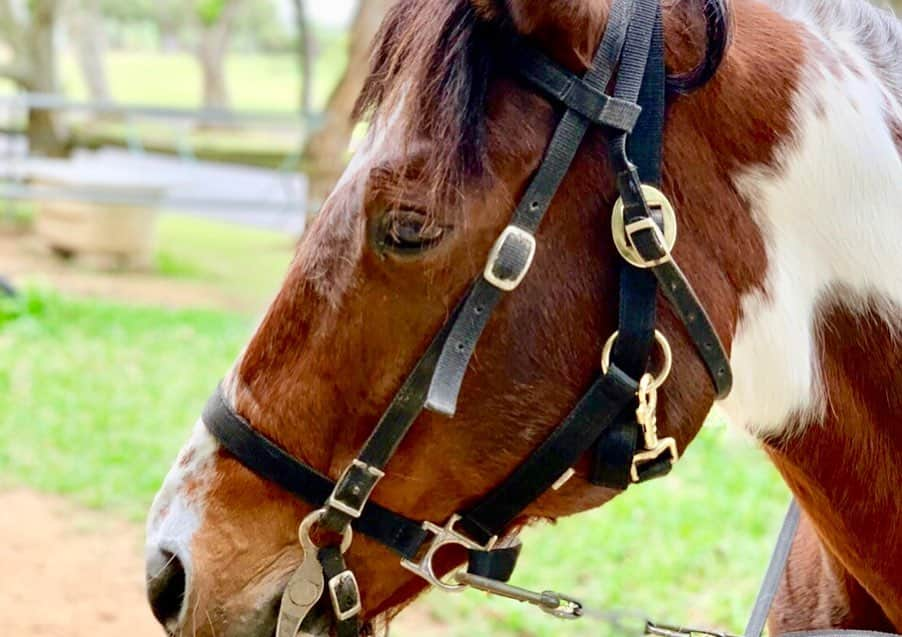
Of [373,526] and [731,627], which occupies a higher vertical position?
[373,526]

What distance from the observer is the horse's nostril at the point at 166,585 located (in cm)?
160

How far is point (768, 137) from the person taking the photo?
1.59 metres

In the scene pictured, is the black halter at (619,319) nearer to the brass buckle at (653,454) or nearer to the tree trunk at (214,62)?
the brass buckle at (653,454)

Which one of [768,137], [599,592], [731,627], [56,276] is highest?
[768,137]

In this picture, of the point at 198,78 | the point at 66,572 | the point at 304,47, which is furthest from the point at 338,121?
the point at 198,78

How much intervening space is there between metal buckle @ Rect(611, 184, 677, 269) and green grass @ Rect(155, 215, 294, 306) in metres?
8.41

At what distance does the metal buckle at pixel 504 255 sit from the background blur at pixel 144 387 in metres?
0.56

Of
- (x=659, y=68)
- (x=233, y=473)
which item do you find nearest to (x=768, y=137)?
(x=659, y=68)

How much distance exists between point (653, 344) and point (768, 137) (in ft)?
1.19

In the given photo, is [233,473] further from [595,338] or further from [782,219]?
[782,219]

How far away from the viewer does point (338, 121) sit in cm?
1031

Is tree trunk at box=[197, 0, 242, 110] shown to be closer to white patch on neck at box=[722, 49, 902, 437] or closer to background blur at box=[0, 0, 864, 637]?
background blur at box=[0, 0, 864, 637]

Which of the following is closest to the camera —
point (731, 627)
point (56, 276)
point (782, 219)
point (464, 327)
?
point (464, 327)

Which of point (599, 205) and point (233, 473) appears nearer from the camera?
point (599, 205)
